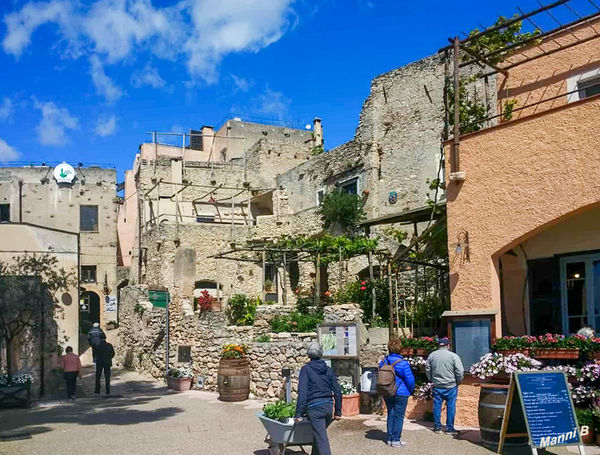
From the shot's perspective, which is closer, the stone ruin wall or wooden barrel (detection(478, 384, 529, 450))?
wooden barrel (detection(478, 384, 529, 450))

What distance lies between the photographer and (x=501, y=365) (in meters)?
9.50

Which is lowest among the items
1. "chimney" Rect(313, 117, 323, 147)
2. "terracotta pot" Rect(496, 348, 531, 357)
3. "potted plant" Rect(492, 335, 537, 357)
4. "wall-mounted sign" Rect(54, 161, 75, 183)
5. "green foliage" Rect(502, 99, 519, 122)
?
"terracotta pot" Rect(496, 348, 531, 357)

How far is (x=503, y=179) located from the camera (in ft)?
34.2

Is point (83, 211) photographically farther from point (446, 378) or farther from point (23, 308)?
point (446, 378)

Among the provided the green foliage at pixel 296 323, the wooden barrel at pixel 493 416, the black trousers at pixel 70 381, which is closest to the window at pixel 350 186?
the green foliage at pixel 296 323

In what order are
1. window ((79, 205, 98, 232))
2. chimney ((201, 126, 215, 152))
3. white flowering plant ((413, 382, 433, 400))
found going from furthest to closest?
chimney ((201, 126, 215, 152)) → window ((79, 205, 98, 232)) → white flowering plant ((413, 382, 433, 400))

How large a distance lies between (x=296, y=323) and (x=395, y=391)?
6.72 m

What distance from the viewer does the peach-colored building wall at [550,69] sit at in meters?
11.9

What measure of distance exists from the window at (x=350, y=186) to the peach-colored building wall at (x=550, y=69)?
12.9m

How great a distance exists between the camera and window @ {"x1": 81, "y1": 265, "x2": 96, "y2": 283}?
3247 cm

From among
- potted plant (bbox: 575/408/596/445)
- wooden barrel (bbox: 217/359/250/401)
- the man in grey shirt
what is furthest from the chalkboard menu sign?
wooden barrel (bbox: 217/359/250/401)

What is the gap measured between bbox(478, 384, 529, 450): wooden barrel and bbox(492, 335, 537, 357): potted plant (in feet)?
3.48

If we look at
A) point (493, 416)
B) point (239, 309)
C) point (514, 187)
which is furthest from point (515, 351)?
point (239, 309)

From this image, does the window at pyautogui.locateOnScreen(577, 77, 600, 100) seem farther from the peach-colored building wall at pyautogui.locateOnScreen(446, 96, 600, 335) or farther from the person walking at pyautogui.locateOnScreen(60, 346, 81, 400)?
the person walking at pyautogui.locateOnScreen(60, 346, 81, 400)
